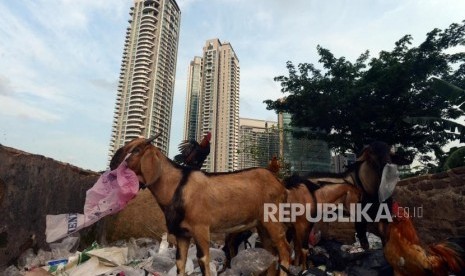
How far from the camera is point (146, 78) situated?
42.7 m

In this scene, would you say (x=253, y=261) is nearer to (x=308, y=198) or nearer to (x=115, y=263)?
(x=308, y=198)

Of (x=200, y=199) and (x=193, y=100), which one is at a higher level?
(x=193, y=100)

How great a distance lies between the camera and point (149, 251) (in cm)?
500

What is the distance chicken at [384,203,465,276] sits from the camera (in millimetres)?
3086

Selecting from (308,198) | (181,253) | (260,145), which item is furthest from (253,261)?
(260,145)

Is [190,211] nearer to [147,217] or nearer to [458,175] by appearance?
[147,217]

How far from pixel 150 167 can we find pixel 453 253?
327cm

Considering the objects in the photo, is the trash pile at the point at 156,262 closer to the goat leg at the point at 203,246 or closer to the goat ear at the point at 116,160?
the goat leg at the point at 203,246

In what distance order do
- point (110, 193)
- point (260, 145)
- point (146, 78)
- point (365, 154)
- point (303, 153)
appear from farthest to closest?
point (146, 78), point (260, 145), point (303, 153), point (365, 154), point (110, 193)

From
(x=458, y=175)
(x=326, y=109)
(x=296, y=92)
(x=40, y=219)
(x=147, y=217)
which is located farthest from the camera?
(x=296, y=92)

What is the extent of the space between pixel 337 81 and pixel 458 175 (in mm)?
13054

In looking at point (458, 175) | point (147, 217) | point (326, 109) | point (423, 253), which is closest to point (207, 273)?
point (423, 253)

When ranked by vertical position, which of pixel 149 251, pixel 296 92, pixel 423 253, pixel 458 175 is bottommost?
pixel 149 251

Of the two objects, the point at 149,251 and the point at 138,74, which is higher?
the point at 138,74
